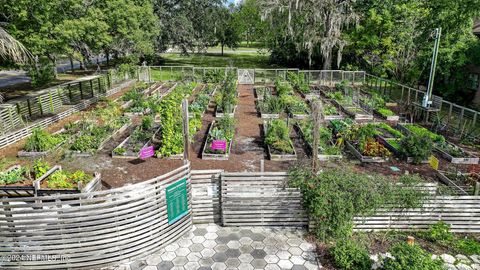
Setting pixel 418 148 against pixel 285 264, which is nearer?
pixel 285 264

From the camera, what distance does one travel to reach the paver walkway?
20.9 ft

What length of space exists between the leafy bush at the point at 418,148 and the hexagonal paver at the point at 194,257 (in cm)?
828

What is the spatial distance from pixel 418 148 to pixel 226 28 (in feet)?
133

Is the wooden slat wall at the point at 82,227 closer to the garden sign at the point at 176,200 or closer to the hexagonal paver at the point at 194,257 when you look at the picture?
the garden sign at the point at 176,200

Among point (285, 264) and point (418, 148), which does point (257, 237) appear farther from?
point (418, 148)

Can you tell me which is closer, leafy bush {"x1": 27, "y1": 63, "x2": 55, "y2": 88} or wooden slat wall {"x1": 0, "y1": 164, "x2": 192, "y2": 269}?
wooden slat wall {"x1": 0, "y1": 164, "x2": 192, "y2": 269}

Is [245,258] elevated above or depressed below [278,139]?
below

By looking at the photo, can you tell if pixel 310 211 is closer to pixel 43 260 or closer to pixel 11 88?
pixel 43 260

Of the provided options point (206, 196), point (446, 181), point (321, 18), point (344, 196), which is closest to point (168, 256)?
point (206, 196)

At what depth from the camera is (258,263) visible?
21.1 feet

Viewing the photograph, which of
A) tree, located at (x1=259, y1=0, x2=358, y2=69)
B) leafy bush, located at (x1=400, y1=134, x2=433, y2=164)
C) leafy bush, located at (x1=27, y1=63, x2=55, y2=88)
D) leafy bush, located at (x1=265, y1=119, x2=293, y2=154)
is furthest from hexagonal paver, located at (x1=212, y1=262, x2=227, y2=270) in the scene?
tree, located at (x1=259, y1=0, x2=358, y2=69)

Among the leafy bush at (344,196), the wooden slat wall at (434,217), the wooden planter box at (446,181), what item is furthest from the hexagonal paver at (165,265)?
the wooden planter box at (446,181)

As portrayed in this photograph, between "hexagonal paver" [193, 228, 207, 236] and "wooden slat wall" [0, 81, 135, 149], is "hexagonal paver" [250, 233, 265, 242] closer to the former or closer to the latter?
"hexagonal paver" [193, 228, 207, 236]

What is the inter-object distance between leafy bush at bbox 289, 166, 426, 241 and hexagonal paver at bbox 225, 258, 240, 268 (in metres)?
1.84
